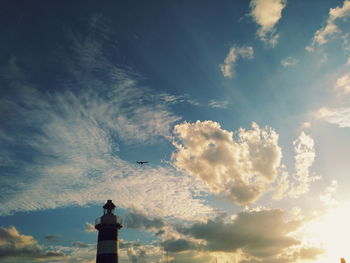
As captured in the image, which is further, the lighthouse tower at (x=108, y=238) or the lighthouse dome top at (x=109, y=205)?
the lighthouse dome top at (x=109, y=205)

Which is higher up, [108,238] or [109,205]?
[109,205]

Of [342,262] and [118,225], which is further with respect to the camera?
[342,262]

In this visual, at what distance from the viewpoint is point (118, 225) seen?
5662 centimetres

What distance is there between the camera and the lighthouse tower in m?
52.7

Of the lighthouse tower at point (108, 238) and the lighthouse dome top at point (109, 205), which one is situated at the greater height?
the lighthouse dome top at point (109, 205)

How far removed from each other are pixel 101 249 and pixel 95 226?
5072 millimetres

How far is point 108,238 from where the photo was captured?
5462 centimetres

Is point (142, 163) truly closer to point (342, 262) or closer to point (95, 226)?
point (95, 226)

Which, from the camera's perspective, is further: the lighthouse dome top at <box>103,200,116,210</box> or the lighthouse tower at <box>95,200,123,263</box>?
the lighthouse dome top at <box>103,200,116,210</box>

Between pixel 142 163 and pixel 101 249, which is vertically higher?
pixel 142 163

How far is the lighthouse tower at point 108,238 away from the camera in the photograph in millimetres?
52656

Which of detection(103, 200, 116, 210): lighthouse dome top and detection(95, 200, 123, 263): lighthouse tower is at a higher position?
detection(103, 200, 116, 210): lighthouse dome top

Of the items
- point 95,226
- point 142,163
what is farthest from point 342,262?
point 95,226

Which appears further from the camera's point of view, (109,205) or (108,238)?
(109,205)
